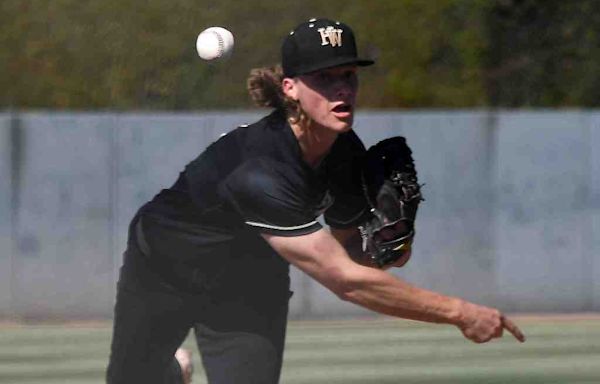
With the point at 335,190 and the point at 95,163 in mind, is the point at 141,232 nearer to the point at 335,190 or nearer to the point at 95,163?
the point at 335,190

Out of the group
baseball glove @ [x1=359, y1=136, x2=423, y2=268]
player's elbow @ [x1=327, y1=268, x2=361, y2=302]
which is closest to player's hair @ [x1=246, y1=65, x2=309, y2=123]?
baseball glove @ [x1=359, y1=136, x2=423, y2=268]

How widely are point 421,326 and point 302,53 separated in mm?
7179

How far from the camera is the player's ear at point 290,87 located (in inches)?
209

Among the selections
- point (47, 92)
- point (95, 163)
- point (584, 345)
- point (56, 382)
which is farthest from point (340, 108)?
point (47, 92)

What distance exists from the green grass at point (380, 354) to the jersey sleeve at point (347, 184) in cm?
354

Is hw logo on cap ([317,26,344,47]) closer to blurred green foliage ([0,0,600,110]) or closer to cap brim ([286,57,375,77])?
cap brim ([286,57,375,77])

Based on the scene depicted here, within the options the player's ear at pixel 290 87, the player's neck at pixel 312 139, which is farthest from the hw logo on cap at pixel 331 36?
the player's neck at pixel 312 139

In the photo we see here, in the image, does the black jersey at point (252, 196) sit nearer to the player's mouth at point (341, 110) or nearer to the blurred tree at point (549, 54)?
the player's mouth at point (341, 110)

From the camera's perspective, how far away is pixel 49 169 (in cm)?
1293

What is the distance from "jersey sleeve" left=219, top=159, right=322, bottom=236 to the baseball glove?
1.08 feet

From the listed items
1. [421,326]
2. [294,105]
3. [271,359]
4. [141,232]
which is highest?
[294,105]

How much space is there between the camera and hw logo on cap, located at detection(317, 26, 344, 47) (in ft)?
17.1

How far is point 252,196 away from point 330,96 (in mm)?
435

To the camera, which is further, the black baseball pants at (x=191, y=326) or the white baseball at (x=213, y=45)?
the white baseball at (x=213, y=45)
